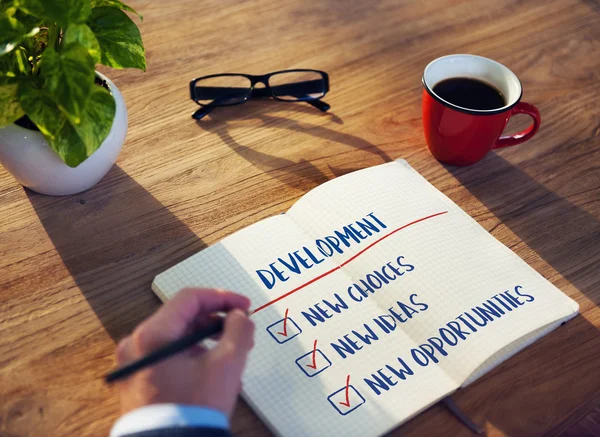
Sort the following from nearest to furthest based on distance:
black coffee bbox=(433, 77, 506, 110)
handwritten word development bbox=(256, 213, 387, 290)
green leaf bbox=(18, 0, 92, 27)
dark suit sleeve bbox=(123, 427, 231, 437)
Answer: dark suit sleeve bbox=(123, 427, 231, 437)
green leaf bbox=(18, 0, 92, 27)
handwritten word development bbox=(256, 213, 387, 290)
black coffee bbox=(433, 77, 506, 110)

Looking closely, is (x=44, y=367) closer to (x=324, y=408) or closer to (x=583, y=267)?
(x=324, y=408)

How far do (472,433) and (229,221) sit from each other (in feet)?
1.21

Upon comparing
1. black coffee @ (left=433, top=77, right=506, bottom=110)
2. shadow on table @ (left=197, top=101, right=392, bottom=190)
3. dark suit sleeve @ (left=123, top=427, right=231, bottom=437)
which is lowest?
shadow on table @ (left=197, top=101, right=392, bottom=190)

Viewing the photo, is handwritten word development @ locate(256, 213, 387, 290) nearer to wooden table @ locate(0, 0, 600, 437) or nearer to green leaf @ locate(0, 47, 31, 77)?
wooden table @ locate(0, 0, 600, 437)

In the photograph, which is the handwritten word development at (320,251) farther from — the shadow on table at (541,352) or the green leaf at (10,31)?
the green leaf at (10,31)

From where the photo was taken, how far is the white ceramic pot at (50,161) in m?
0.70

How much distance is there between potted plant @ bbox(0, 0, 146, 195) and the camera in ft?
2.07

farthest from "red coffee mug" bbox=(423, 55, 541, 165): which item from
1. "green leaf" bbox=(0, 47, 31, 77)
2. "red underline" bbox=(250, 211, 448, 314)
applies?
"green leaf" bbox=(0, 47, 31, 77)

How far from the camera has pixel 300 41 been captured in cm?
105

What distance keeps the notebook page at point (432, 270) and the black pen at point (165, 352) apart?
0.23 metres

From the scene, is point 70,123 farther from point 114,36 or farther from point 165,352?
point 165,352

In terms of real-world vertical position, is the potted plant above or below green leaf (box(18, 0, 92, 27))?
below

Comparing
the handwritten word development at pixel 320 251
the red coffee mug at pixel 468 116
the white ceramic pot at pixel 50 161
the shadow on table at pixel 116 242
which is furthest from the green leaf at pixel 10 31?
the red coffee mug at pixel 468 116

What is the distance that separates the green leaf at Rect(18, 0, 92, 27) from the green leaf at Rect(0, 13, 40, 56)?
2 centimetres
